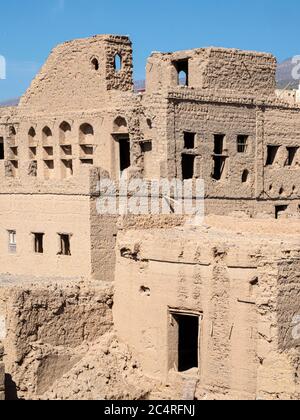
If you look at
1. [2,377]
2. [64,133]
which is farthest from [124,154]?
[2,377]

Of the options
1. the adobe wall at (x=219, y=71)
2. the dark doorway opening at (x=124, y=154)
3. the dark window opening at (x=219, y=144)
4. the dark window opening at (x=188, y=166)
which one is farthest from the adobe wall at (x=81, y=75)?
the dark window opening at (x=219, y=144)

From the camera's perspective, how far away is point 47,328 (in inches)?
961

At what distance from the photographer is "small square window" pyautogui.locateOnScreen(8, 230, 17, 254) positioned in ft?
106

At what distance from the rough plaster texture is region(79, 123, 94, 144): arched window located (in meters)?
0.08

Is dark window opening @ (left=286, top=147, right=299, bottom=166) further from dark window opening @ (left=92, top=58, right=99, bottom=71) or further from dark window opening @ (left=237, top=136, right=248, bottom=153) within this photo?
dark window opening @ (left=92, top=58, right=99, bottom=71)

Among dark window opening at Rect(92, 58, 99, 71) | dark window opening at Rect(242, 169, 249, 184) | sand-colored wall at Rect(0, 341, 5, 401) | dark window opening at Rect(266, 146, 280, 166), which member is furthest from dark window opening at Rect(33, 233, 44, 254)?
sand-colored wall at Rect(0, 341, 5, 401)

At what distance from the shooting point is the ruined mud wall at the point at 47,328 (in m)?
23.9

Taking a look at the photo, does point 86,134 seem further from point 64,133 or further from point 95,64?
point 95,64

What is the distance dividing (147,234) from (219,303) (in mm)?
3229

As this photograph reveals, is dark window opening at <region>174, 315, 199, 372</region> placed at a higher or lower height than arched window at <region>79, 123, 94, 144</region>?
lower

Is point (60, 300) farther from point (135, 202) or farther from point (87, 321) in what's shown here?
point (135, 202)

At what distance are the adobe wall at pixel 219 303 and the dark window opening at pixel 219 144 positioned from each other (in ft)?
28.3

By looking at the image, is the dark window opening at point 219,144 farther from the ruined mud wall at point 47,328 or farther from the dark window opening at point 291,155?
the ruined mud wall at point 47,328

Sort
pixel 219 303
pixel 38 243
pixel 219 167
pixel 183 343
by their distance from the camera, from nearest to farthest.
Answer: pixel 219 303 < pixel 183 343 < pixel 38 243 < pixel 219 167
